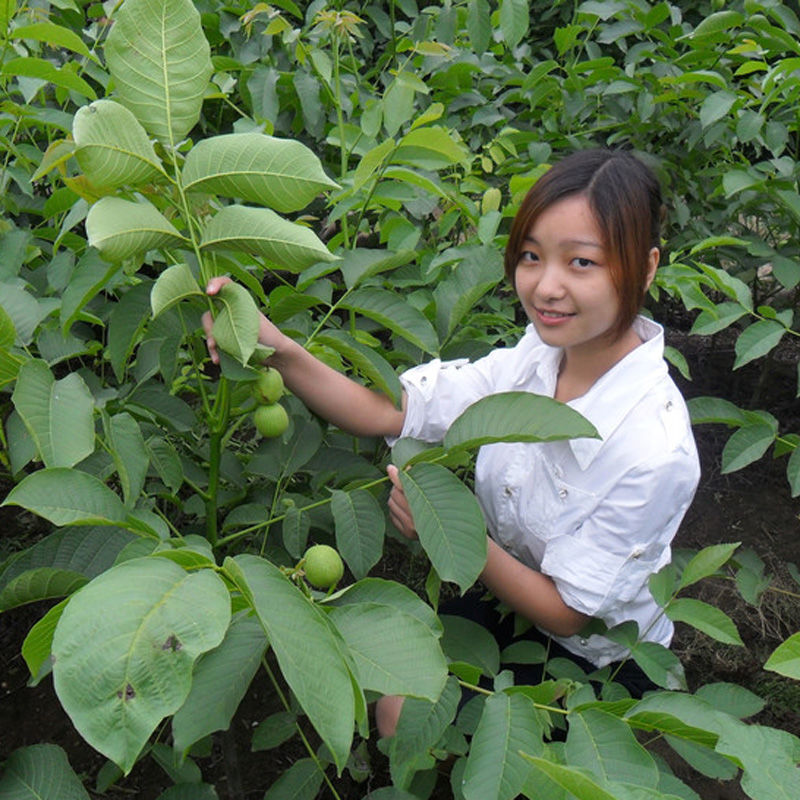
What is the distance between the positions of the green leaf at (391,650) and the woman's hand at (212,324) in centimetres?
34

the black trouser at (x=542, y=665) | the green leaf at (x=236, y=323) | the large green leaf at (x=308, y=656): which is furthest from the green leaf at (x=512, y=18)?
the large green leaf at (x=308, y=656)

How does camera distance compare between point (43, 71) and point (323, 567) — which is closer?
point (323, 567)

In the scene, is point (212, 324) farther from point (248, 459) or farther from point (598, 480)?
point (598, 480)

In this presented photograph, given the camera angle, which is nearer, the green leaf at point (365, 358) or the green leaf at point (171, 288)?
the green leaf at point (171, 288)

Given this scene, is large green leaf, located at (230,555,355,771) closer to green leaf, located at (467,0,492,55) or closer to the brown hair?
the brown hair

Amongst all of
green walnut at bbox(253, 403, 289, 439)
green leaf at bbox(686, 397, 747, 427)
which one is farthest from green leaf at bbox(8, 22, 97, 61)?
green leaf at bbox(686, 397, 747, 427)

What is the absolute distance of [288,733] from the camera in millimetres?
1286

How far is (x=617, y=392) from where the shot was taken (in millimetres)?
1375

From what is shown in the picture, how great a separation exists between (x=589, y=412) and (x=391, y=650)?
67cm

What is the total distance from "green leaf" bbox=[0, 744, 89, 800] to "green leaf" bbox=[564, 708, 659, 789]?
0.51 metres

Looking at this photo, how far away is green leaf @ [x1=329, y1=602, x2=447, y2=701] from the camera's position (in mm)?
774

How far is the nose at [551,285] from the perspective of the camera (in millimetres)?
1300

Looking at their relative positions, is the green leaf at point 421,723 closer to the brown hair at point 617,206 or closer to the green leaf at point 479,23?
the brown hair at point 617,206

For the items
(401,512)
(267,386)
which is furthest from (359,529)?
(267,386)
